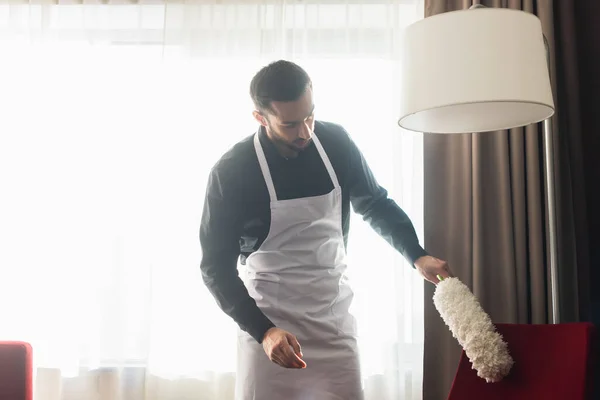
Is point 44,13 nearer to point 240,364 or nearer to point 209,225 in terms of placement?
point 209,225

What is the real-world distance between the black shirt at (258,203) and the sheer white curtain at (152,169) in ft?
1.68

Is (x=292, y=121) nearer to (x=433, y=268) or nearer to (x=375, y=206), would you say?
(x=375, y=206)

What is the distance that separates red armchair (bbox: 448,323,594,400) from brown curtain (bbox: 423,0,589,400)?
0.57 metres

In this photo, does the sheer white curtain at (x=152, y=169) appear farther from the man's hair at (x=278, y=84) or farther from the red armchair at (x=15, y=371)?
the man's hair at (x=278, y=84)

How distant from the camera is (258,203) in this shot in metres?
1.86

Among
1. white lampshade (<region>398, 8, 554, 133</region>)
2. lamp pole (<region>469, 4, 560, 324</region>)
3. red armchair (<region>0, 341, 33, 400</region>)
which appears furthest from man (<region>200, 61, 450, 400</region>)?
red armchair (<region>0, 341, 33, 400</region>)

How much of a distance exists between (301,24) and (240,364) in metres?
1.40

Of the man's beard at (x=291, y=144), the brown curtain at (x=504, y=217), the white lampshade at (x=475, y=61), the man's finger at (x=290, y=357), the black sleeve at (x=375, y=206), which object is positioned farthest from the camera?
the brown curtain at (x=504, y=217)

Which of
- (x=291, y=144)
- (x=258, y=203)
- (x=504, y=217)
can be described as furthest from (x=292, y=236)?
(x=504, y=217)

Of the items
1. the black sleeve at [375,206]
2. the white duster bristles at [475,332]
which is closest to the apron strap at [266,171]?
the black sleeve at [375,206]

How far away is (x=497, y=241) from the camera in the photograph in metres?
2.33

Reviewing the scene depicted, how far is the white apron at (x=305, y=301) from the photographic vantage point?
5.95 ft

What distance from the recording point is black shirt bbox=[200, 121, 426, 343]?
1740mm

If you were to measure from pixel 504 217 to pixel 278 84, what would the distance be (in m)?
1.07
